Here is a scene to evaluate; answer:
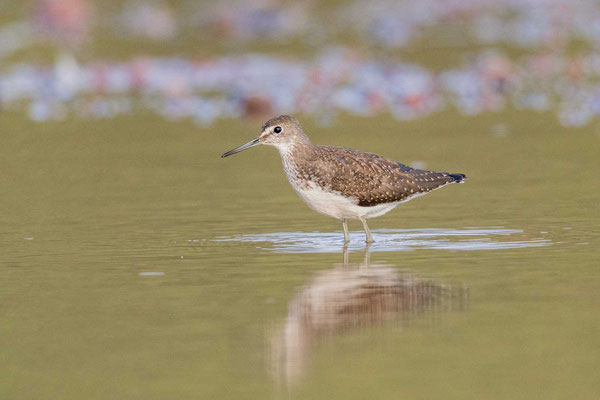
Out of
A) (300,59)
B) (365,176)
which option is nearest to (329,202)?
(365,176)

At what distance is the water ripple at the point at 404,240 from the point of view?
13.1 meters

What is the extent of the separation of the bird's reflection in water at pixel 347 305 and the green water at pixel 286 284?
3 cm

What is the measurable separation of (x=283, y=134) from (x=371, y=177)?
46.4 inches

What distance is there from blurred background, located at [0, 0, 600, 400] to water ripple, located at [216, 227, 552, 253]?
0.05m

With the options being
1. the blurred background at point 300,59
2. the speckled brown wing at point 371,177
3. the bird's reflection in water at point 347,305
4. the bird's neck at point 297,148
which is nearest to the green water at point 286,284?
the bird's reflection in water at point 347,305

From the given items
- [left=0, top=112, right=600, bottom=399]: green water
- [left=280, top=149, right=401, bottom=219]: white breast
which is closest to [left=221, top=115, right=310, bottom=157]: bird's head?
[left=280, top=149, right=401, bottom=219]: white breast

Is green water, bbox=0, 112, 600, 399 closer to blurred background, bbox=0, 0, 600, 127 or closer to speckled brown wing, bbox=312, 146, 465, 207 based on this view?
speckled brown wing, bbox=312, 146, 465, 207

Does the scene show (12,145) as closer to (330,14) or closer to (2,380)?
(2,380)

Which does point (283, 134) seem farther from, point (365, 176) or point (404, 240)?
point (404, 240)

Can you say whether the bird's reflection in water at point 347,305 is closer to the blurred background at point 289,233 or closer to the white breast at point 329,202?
the blurred background at point 289,233

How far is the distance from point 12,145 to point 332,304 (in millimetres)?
13040

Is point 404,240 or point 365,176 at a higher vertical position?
point 365,176

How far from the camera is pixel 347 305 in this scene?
34.4ft

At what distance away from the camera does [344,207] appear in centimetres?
1431
